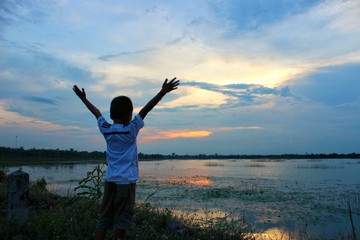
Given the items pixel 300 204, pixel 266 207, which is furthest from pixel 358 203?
pixel 266 207

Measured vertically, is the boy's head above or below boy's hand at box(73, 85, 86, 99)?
below

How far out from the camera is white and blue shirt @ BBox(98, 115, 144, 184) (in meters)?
4.17

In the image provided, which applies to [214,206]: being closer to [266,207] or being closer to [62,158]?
[266,207]

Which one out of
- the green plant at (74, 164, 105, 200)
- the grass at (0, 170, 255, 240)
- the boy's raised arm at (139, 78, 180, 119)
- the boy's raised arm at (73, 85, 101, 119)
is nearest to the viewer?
the boy's raised arm at (139, 78, 180, 119)

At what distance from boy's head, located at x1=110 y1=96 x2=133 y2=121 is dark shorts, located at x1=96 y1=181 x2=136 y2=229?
2.75ft

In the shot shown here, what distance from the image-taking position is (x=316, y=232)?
34.2 feet

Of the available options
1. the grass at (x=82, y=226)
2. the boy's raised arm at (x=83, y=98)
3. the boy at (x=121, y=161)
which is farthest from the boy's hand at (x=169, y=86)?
the grass at (x=82, y=226)

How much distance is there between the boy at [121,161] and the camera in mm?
4180

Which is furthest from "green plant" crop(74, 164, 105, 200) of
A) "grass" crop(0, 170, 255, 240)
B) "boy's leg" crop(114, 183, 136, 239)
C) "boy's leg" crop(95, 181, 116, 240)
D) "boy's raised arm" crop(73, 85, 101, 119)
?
"boy's leg" crop(114, 183, 136, 239)

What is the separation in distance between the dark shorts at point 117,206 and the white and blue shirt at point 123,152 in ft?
0.35

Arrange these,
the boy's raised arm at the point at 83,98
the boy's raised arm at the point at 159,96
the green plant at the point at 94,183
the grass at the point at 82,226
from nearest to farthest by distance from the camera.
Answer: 1. the boy's raised arm at the point at 159,96
2. the boy's raised arm at the point at 83,98
3. the grass at the point at 82,226
4. the green plant at the point at 94,183

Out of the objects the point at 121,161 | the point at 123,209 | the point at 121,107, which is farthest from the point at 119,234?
the point at 121,107

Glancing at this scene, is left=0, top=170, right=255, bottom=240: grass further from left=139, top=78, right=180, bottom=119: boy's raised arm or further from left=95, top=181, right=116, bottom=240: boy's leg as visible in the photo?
left=139, top=78, right=180, bottom=119: boy's raised arm

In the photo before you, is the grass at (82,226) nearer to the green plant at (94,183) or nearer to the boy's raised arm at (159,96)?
the green plant at (94,183)
